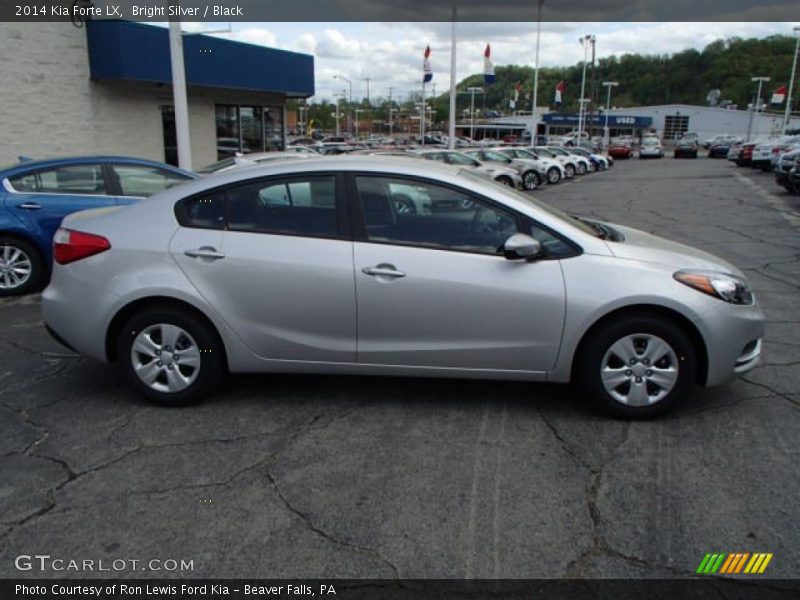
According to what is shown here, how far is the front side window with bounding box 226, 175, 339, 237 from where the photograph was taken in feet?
13.5

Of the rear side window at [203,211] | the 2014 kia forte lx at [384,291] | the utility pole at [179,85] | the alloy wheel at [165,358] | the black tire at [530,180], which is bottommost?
the black tire at [530,180]

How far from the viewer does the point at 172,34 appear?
38.2 ft

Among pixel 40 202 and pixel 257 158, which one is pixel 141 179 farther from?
pixel 257 158

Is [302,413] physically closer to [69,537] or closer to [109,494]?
[109,494]

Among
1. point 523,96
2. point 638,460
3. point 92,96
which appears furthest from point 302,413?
point 523,96

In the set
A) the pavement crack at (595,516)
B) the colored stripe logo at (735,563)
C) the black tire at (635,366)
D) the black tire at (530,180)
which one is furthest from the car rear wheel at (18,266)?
the black tire at (530,180)

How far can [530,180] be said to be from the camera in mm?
23531

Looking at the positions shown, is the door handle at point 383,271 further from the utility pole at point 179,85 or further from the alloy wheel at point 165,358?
the utility pole at point 179,85

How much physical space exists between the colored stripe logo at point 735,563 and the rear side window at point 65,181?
723 cm

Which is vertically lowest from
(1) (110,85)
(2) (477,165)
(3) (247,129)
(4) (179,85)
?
(2) (477,165)

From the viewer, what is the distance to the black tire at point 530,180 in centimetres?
2331

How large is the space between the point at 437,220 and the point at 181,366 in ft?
6.19

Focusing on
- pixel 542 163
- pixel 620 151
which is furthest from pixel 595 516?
pixel 620 151
